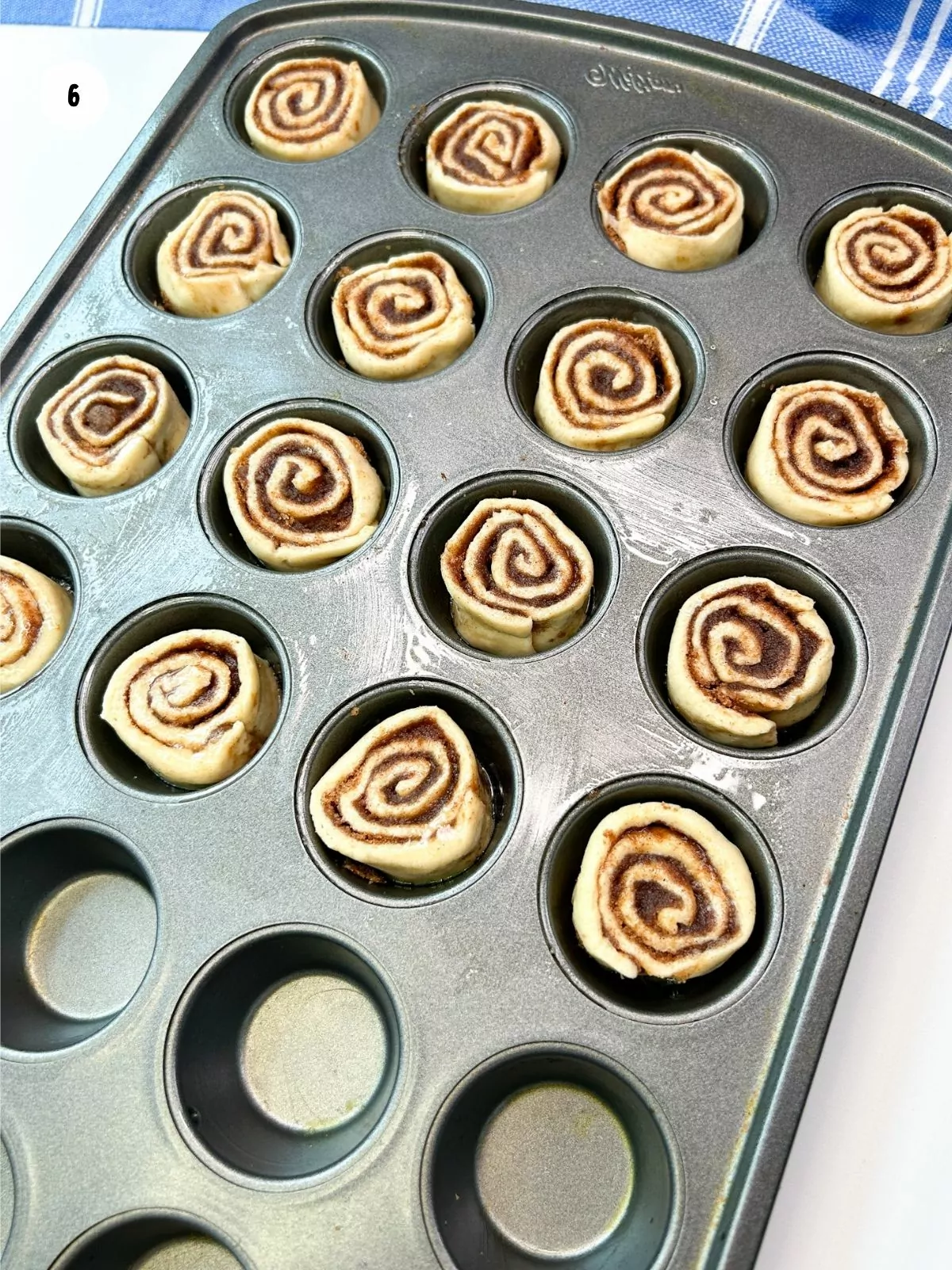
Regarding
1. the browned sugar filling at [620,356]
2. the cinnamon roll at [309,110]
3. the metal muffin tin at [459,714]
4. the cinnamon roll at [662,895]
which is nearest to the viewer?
the metal muffin tin at [459,714]

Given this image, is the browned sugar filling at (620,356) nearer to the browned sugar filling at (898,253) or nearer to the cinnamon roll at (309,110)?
the browned sugar filling at (898,253)

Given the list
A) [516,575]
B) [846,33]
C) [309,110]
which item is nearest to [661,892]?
[516,575]

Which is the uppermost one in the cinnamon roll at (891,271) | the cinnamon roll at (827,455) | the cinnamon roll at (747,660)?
the cinnamon roll at (891,271)

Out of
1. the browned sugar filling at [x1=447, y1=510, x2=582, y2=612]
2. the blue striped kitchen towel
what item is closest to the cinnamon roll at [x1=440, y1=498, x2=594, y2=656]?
the browned sugar filling at [x1=447, y1=510, x2=582, y2=612]

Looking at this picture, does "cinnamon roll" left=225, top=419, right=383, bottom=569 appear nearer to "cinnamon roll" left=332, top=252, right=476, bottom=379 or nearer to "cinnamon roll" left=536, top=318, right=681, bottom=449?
"cinnamon roll" left=332, top=252, right=476, bottom=379

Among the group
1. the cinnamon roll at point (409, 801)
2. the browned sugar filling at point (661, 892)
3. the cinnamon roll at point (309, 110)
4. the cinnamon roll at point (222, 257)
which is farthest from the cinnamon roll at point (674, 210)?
the browned sugar filling at point (661, 892)

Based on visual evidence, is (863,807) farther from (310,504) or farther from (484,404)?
(310,504)

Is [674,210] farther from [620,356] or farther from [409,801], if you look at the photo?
[409,801]
